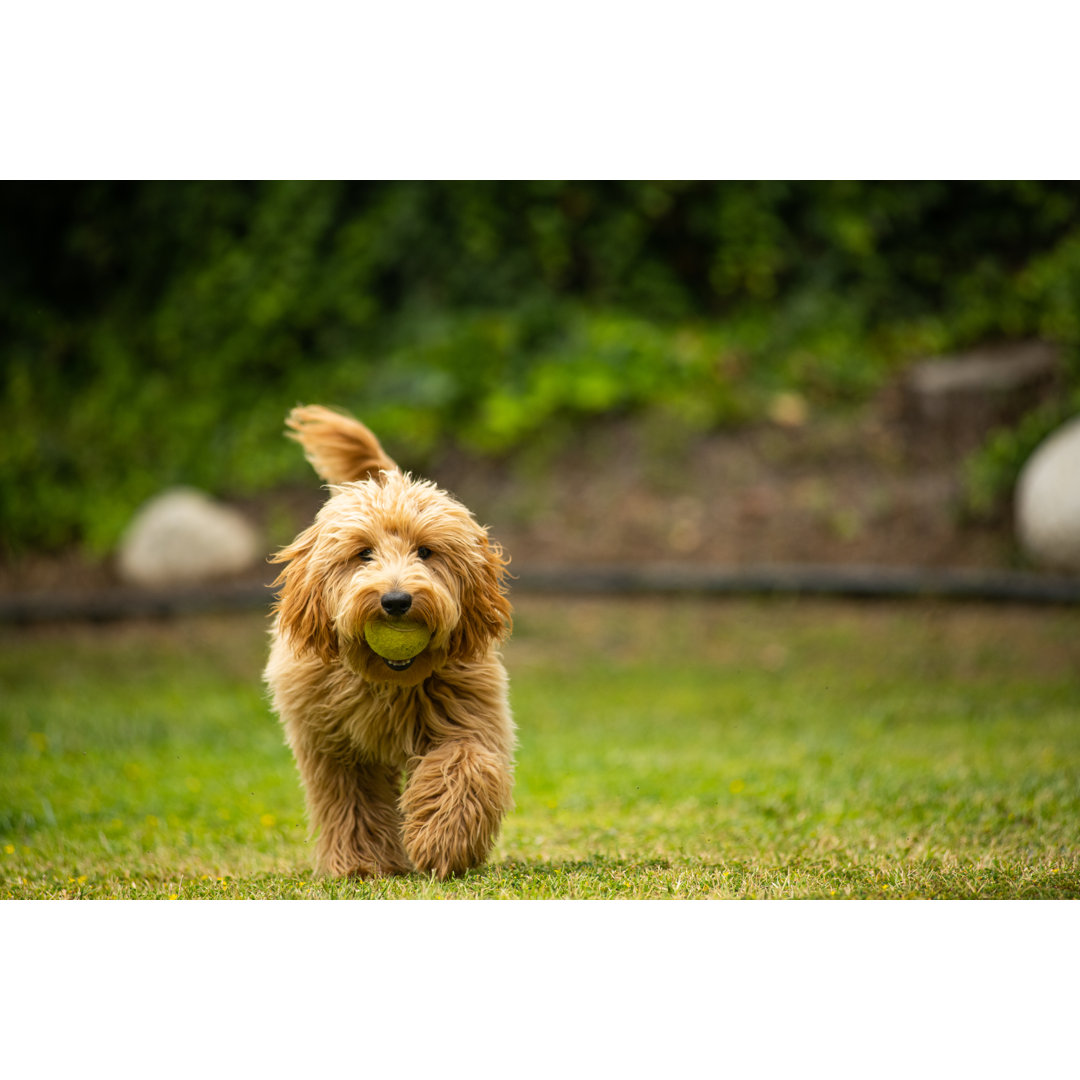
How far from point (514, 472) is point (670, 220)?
10.5 ft

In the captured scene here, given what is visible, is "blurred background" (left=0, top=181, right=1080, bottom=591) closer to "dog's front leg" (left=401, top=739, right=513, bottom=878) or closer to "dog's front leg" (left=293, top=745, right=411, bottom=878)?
"dog's front leg" (left=293, top=745, right=411, bottom=878)

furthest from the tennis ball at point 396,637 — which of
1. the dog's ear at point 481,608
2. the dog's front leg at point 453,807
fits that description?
the dog's front leg at point 453,807

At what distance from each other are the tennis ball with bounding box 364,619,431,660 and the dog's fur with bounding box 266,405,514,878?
0.12ft

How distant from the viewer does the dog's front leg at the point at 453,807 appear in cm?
407

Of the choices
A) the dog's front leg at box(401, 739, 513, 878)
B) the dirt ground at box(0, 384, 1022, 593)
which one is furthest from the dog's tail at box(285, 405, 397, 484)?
the dirt ground at box(0, 384, 1022, 593)

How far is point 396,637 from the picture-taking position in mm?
3865

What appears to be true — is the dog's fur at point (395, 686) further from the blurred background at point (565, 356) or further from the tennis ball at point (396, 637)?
the blurred background at point (565, 356)

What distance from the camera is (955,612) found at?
31.3ft

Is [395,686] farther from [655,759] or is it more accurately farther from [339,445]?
[655,759]

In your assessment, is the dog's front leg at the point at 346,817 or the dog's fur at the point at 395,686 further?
the dog's front leg at the point at 346,817

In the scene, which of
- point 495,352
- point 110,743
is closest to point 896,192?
point 495,352

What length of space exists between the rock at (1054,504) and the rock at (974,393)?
0.95 meters

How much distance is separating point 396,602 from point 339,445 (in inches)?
49.8

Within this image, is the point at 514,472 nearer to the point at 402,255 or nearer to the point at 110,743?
the point at 402,255
